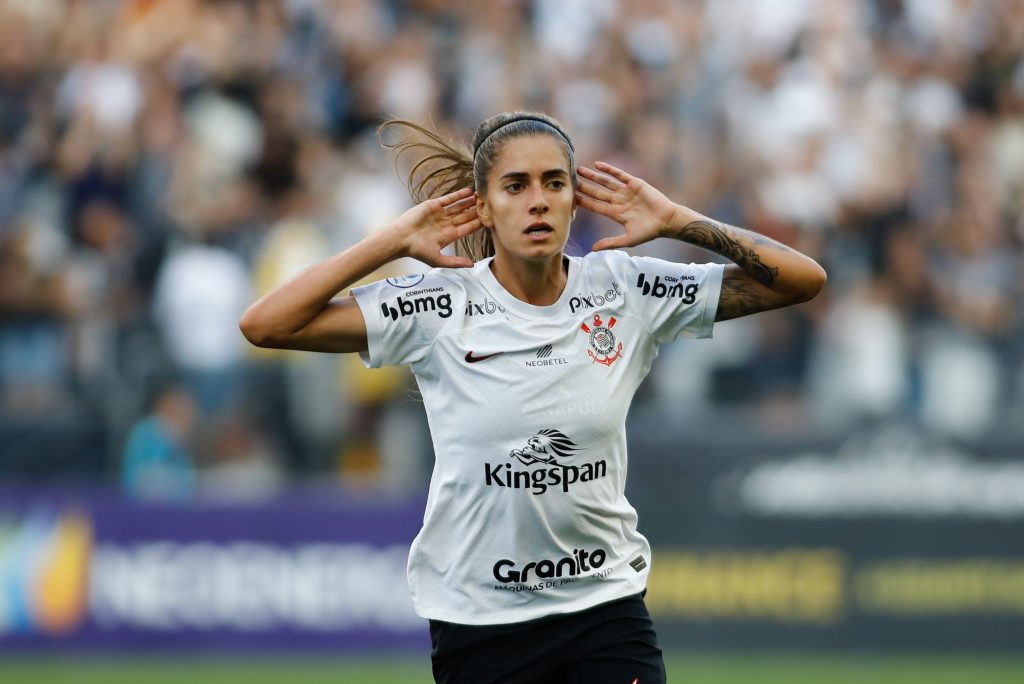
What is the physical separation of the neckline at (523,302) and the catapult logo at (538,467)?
45 cm

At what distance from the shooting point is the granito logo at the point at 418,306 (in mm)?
5551

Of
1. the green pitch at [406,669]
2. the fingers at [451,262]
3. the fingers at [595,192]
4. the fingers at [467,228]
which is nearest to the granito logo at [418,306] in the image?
the fingers at [451,262]

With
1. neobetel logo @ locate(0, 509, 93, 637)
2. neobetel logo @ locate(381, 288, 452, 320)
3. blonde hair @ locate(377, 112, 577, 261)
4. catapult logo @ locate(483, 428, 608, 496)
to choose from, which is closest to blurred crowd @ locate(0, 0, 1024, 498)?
neobetel logo @ locate(0, 509, 93, 637)

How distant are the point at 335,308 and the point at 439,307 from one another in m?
0.36

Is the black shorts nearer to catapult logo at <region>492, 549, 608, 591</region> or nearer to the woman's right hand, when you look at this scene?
catapult logo at <region>492, 549, 608, 591</region>

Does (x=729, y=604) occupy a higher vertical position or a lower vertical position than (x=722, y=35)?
lower

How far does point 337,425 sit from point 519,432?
22.2 ft

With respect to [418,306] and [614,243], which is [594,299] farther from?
[418,306]

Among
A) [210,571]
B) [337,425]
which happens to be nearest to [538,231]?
[337,425]

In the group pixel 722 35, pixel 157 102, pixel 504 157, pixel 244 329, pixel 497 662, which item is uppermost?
pixel 722 35

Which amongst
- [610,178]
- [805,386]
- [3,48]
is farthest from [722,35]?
[610,178]

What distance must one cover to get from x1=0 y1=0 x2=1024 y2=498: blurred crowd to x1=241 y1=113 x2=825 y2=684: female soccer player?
6.38m

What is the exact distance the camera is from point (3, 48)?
547 inches

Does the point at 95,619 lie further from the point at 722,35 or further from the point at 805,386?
the point at 722,35
